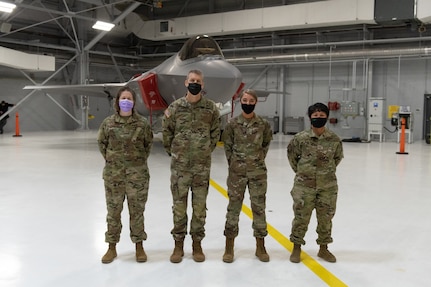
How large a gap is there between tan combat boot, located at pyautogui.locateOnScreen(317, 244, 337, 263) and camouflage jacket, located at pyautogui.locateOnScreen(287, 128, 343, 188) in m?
0.64

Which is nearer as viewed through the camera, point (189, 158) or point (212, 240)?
point (189, 158)

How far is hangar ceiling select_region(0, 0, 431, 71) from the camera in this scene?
18859mm

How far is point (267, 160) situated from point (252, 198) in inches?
286

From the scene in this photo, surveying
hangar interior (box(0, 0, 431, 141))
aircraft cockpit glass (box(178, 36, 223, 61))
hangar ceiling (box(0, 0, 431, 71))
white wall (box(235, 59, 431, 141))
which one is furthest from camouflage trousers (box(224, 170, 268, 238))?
hangar ceiling (box(0, 0, 431, 71))

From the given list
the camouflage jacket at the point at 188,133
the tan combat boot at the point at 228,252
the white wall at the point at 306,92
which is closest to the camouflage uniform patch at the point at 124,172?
the camouflage jacket at the point at 188,133

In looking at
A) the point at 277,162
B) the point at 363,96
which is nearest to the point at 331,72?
the point at 363,96

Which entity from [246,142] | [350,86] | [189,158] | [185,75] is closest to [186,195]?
[189,158]

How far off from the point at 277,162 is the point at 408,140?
957cm

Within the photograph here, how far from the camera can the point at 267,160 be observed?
1122 cm

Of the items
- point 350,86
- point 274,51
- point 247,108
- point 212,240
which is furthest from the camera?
point 274,51

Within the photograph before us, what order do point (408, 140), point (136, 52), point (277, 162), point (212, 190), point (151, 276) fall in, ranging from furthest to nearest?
1. point (136, 52)
2. point (408, 140)
3. point (277, 162)
4. point (212, 190)
5. point (151, 276)

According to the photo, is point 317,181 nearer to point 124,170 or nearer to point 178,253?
point 178,253

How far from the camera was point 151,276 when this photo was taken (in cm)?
351

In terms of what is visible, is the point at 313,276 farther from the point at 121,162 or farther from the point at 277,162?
the point at 277,162
